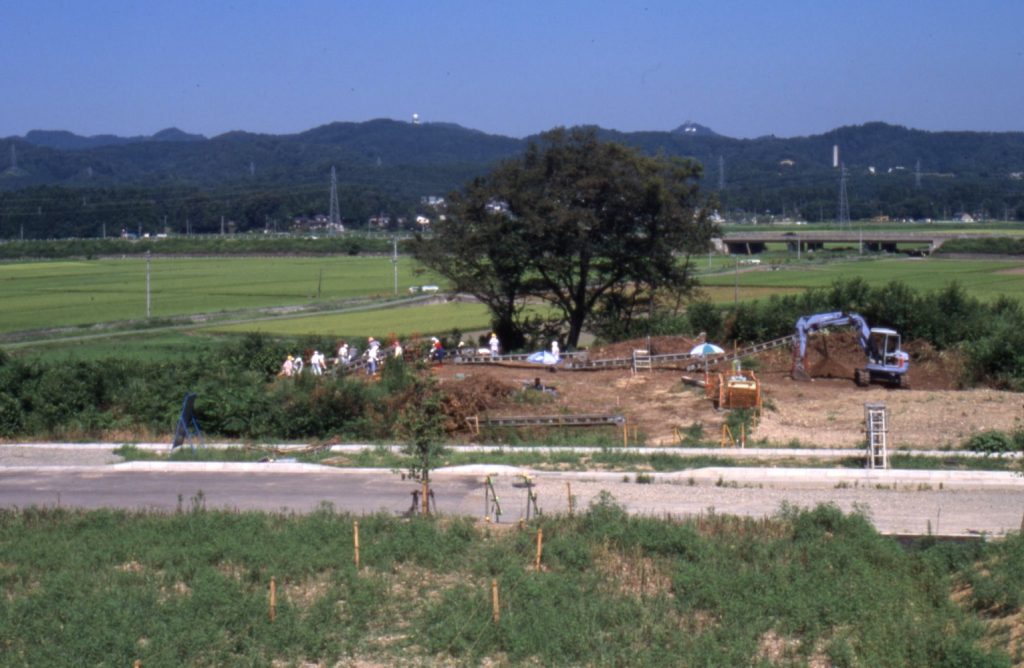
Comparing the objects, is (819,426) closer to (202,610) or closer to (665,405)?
(665,405)

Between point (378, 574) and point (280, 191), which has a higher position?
point (280, 191)

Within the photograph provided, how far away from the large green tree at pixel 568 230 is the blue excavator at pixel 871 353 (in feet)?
40.8

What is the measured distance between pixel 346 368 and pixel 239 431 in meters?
11.2

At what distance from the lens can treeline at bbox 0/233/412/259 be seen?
13300 centimetres

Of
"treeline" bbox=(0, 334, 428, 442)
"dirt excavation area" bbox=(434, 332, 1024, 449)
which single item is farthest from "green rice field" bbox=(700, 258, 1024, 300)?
"treeline" bbox=(0, 334, 428, 442)

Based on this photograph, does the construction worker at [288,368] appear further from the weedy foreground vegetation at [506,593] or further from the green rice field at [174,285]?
the weedy foreground vegetation at [506,593]

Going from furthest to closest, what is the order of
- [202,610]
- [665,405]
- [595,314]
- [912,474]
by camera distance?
[595,314], [665,405], [912,474], [202,610]

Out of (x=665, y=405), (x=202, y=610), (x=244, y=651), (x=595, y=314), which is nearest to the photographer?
(x=244, y=651)

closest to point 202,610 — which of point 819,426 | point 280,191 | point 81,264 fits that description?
point 819,426

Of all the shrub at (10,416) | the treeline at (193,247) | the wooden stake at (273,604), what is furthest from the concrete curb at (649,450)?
the treeline at (193,247)

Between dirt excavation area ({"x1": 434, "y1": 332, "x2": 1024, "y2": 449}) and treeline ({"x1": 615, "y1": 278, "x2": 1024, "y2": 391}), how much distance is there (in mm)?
1065

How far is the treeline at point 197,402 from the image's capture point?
26906 millimetres

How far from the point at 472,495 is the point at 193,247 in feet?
412

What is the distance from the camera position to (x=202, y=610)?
12.5m
